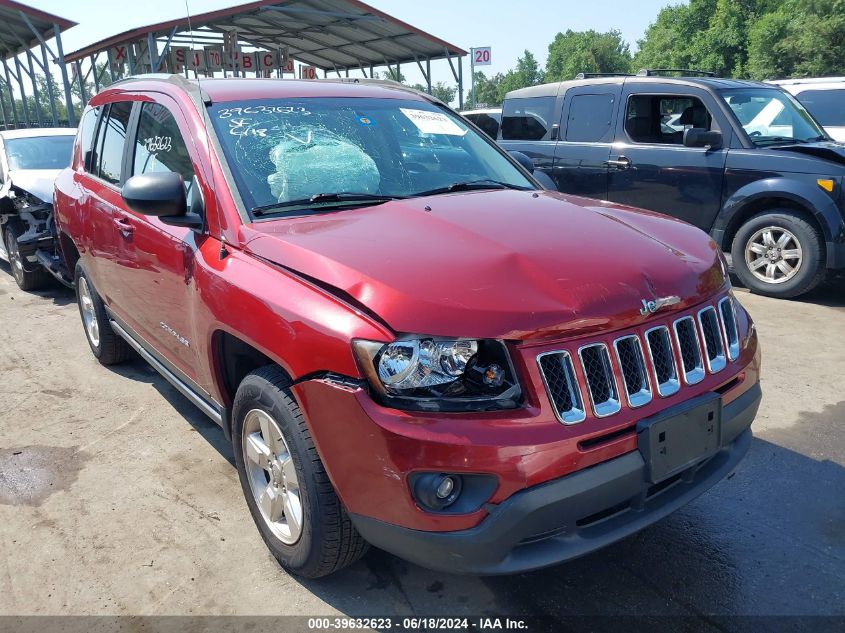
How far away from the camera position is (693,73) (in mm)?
7578

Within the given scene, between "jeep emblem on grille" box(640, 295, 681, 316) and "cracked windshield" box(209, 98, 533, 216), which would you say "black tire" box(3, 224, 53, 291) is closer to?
"cracked windshield" box(209, 98, 533, 216)

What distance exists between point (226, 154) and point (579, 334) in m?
1.71

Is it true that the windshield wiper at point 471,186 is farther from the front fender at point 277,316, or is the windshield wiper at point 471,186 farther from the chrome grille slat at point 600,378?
the chrome grille slat at point 600,378

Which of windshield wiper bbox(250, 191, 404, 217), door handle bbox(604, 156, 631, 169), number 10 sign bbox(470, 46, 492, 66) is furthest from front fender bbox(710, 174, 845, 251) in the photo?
number 10 sign bbox(470, 46, 492, 66)

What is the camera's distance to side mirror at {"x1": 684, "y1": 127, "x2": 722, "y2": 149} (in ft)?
21.0

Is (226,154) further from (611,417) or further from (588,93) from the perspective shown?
(588,93)

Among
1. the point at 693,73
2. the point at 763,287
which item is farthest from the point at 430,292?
the point at 693,73

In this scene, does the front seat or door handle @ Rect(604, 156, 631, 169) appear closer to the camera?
the front seat

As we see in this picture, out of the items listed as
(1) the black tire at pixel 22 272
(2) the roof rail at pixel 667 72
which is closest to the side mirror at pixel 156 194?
(1) the black tire at pixel 22 272

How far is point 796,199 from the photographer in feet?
19.9

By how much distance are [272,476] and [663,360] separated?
1497 mm

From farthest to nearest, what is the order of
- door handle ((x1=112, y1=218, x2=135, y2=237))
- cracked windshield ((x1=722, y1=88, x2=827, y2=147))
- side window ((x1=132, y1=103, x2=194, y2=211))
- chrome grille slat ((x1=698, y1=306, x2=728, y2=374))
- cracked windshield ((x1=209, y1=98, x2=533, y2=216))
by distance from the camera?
cracked windshield ((x1=722, y1=88, x2=827, y2=147))
door handle ((x1=112, y1=218, x2=135, y2=237))
side window ((x1=132, y1=103, x2=194, y2=211))
cracked windshield ((x1=209, y1=98, x2=533, y2=216))
chrome grille slat ((x1=698, y1=306, x2=728, y2=374))

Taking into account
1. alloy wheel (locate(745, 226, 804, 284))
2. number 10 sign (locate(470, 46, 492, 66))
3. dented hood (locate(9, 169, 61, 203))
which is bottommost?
alloy wheel (locate(745, 226, 804, 284))

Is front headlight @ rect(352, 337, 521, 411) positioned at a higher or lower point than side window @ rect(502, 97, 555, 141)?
lower
